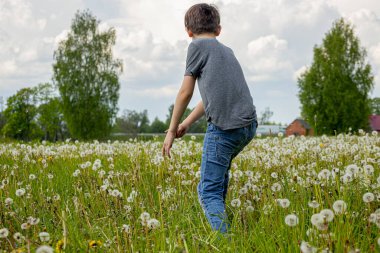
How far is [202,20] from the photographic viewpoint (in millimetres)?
3988

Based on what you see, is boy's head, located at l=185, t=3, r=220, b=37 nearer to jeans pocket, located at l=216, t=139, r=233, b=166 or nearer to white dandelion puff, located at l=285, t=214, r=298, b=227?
jeans pocket, located at l=216, t=139, r=233, b=166

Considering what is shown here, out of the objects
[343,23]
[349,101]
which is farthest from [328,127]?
[343,23]

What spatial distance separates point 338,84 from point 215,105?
36189mm

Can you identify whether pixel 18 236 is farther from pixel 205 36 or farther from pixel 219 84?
pixel 205 36

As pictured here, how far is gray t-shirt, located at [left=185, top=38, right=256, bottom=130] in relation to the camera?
374 centimetres

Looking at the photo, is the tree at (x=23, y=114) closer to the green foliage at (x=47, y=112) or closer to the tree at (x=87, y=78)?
the green foliage at (x=47, y=112)

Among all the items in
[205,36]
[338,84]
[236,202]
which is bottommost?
[236,202]

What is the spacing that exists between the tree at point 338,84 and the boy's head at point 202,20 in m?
34.1

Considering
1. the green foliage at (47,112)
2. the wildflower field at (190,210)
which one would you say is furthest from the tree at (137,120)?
the wildflower field at (190,210)

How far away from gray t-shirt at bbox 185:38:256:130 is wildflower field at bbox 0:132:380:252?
2.26 feet

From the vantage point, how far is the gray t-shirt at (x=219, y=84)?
3738 millimetres

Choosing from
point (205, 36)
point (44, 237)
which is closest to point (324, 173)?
point (205, 36)

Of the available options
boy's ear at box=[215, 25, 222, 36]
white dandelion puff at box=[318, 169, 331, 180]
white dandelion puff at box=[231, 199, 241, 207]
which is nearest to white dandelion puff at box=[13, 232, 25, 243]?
white dandelion puff at box=[231, 199, 241, 207]

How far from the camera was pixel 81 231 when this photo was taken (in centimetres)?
346
